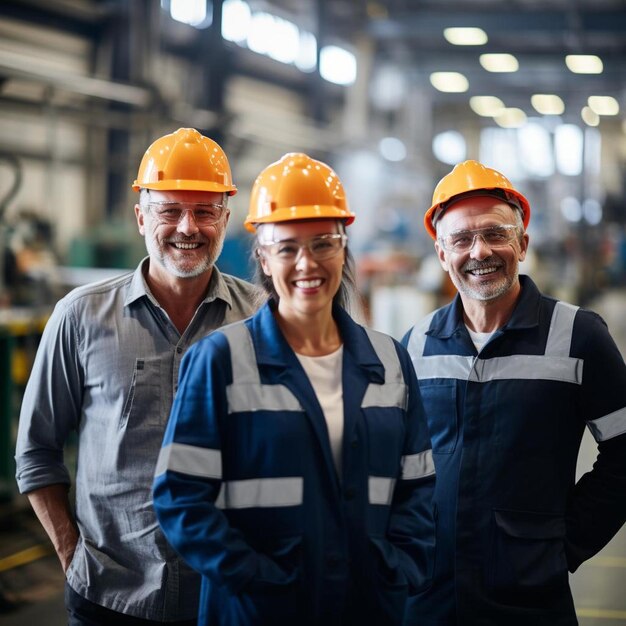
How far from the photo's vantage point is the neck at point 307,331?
173 cm

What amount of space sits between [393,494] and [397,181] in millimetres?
15058

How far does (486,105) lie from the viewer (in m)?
20.9

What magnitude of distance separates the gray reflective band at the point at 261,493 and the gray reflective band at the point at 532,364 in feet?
2.44

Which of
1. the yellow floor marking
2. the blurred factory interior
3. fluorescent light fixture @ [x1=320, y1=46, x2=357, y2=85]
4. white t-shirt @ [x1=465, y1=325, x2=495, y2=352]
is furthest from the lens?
fluorescent light fixture @ [x1=320, y1=46, x2=357, y2=85]

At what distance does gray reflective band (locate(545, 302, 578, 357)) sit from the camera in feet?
7.05

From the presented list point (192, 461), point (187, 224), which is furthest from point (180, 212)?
point (192, 461)

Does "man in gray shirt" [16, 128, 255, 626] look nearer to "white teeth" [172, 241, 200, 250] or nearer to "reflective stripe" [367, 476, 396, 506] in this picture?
"white teeth" [172, 241, 200, 250]

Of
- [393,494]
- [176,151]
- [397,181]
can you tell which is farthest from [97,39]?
[393,494]

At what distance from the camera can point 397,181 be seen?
54.0ft

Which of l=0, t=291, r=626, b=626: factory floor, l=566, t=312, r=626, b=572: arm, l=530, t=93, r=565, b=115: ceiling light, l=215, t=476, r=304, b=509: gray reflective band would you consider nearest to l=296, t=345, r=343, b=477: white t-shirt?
l=215, t=476, r=304, b=509: gray reflective band

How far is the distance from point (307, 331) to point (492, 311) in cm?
73

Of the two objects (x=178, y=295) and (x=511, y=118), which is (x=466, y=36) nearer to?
(x=511, y=118)

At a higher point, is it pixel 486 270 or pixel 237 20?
pixel 237 20

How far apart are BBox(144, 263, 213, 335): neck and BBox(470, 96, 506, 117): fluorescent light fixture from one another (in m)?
18.2
